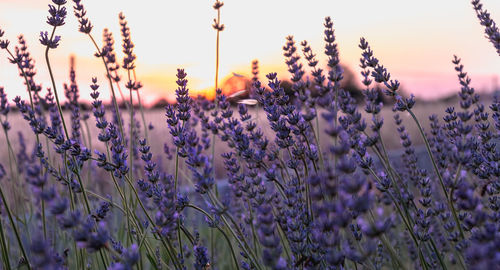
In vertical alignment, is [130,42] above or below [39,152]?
above

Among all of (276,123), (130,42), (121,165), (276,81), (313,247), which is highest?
(130,42)

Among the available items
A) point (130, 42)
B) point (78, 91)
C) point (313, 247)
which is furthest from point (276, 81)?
point (78, 91)

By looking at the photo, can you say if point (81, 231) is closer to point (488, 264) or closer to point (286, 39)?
→ point (488, 264)

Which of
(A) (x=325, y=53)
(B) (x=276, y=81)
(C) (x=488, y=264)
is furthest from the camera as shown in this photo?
(A) (x=325, y=53)

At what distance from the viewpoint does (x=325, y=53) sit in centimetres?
260

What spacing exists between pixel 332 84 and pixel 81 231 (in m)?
1.76

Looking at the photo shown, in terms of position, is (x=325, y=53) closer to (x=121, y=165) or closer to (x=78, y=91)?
(x=121, y=165)

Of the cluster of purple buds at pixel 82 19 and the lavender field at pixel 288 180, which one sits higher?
the cluster of purple buds at pixel 82 19

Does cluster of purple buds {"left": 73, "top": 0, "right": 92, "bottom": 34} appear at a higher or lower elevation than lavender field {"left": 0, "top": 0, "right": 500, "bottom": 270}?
higher

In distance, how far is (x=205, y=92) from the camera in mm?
4102

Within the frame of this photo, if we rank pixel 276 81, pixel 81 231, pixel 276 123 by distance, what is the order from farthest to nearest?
pixel 276 81, pixel 276 123, pixel 81 231

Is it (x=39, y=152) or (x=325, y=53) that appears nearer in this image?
(x=39, y=152)

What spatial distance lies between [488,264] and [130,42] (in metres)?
2.79

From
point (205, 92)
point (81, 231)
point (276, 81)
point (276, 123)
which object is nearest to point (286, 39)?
point (276, 81)
